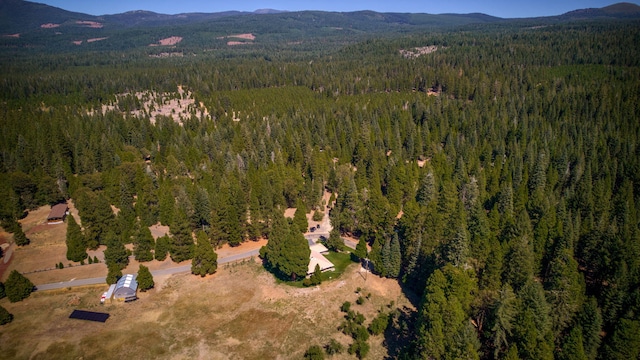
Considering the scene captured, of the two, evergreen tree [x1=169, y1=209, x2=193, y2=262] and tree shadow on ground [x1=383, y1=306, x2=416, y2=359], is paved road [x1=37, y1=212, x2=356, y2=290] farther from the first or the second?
tree shadow on ground [x1=383, y1=306, x2=416, y2=359]

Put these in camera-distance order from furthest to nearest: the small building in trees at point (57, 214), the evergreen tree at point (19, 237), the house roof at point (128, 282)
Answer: the small building in trees at point (57, 214) < the evergreen tree at point (19, 237) < the house roof at point (128, 282)

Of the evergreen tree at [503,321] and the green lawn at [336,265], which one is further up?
the evergreen tree at [503,321]

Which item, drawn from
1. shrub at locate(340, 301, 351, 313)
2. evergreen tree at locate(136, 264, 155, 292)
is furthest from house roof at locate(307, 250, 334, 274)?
evergreen tree at locate(136, 264, 155, 292)

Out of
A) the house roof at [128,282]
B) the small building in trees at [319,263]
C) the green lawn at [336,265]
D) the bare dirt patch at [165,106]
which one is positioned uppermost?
the bare dirt patch at [165,106]

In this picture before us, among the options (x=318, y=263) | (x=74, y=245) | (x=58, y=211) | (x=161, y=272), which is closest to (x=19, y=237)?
(x=58, y=211)

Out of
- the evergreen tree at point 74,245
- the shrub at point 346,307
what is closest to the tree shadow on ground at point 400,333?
the shrub at point 346,307

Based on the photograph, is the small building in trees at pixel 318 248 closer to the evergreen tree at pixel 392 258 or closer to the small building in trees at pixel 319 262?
the small building in trees at pixel 319 262

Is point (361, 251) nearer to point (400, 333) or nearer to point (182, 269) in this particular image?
point (400, 333)

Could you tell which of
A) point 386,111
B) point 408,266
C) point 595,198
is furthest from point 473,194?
point 386,111

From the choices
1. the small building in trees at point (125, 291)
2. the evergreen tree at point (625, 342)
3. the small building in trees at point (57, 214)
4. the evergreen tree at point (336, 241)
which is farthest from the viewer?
the small building in trees at point (57, 214)
